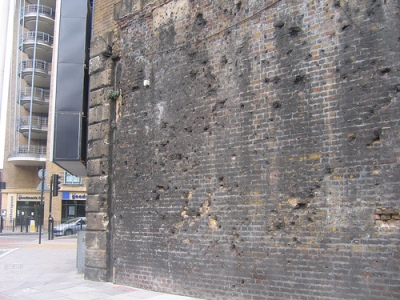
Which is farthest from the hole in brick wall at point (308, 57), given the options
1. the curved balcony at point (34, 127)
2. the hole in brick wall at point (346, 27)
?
the curved balcony at point (34, 127)

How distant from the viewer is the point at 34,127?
4094 centimetres

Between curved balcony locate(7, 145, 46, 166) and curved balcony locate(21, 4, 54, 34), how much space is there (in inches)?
477

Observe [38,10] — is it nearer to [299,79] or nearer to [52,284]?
[52,284]

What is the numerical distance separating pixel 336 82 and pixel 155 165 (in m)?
4.04

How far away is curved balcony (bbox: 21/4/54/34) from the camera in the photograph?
4112 cm

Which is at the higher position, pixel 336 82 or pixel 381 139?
pixel 336 82

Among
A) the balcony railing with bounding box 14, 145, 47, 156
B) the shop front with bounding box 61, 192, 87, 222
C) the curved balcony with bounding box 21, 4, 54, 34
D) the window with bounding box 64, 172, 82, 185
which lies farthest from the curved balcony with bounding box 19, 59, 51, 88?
the shop front with bounding box 61, 192, 87, 222

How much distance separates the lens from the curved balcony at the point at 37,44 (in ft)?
135

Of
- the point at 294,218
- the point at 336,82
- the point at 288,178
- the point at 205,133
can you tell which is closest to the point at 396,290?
the point at 294,218

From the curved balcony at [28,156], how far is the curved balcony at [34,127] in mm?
1255

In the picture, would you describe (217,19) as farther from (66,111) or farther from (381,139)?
(66,111)

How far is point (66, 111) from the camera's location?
1159 centimetres

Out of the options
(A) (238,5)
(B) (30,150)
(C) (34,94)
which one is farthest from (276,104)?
(C) (34,94)

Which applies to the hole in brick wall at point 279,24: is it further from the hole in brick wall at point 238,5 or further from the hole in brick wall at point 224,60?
the hole in brick wall at point 224,60
